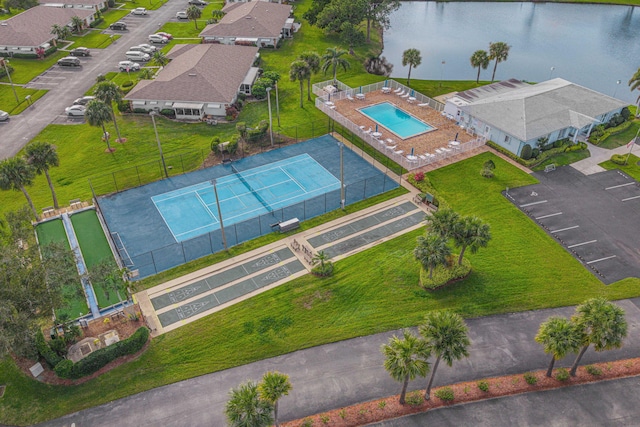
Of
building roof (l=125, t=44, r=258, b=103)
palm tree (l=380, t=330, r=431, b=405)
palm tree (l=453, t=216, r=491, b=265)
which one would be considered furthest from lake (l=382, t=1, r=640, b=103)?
palm tree (l=380, t=330, r=431, b=405)

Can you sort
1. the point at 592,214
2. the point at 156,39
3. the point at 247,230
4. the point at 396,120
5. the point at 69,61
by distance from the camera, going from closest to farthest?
the point at 247,230
the point at 592,214
the point at 396,120
the point at 69,61
the point at 156,39

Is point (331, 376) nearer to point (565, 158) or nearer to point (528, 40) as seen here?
point (565, 158)

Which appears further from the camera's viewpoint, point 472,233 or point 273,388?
point 472,233

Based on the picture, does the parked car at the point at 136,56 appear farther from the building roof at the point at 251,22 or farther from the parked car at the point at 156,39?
the building roof at the point at 251,22

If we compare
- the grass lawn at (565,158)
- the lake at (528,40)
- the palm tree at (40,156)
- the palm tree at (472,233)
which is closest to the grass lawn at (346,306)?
the palm tree at (472,233)

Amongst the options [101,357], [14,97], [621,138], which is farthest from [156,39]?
[621,138]

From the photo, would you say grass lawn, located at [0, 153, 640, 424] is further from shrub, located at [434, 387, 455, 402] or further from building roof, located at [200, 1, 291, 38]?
building roof, located at [200, 1, 291, 38]
